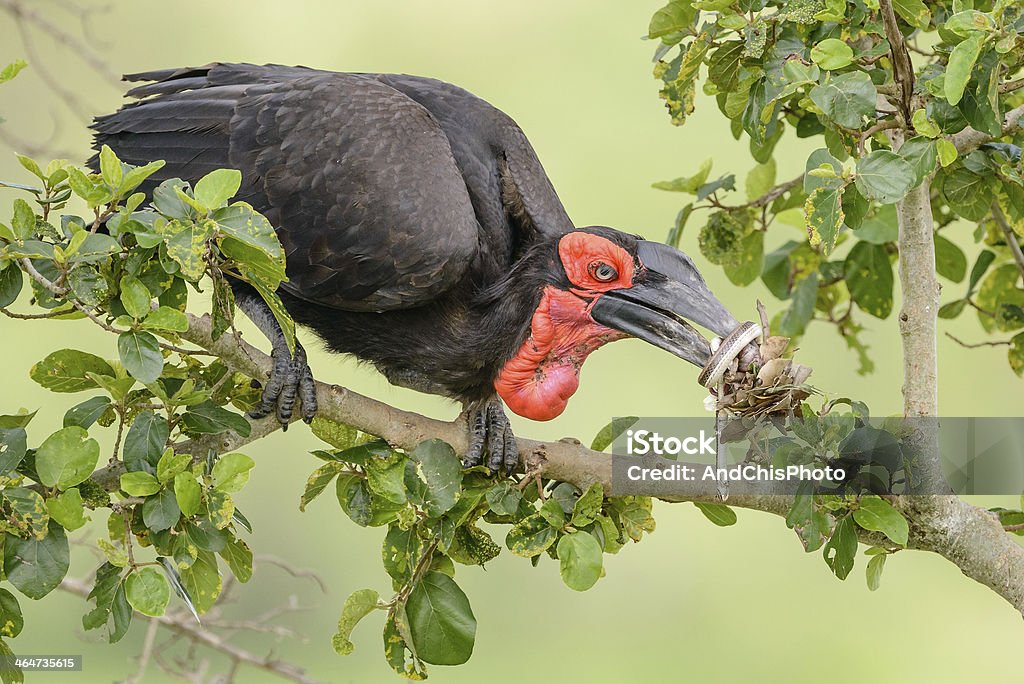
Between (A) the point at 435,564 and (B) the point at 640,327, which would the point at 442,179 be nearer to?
(B) the point at 640,327

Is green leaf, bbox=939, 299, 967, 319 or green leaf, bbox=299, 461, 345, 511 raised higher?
green leaf, bbox=939, 299, 967, 319

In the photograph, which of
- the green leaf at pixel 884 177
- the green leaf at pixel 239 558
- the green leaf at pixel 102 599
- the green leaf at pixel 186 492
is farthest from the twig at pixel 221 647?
the green leaf at pixel 884 177

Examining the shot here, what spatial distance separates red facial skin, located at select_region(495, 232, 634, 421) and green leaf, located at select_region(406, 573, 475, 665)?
0.52 meters

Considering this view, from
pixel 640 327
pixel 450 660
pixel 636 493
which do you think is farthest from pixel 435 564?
pixel 640 327

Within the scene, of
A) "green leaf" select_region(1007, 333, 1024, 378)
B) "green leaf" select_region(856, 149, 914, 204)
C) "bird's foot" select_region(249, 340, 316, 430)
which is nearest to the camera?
"green leaf" select_region(856, 149, 914, 204)

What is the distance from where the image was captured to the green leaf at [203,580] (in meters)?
1.68

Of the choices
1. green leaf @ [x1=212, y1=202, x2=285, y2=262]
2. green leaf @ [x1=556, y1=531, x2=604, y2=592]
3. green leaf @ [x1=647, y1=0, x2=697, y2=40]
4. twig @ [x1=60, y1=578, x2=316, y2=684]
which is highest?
green leaf @ [x1=647, y1=0, x2=697, y2=40]

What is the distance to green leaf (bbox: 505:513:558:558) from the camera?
171cm

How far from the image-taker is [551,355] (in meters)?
2.17

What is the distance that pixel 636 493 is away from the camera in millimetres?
1823

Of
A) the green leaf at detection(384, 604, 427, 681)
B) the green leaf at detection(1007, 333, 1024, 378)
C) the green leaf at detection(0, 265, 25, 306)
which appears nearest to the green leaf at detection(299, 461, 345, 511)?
the green leaf at detection(384, 604, 427, 681)

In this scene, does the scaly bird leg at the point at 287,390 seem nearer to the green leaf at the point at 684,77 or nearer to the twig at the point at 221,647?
the twig at the point at 221,647

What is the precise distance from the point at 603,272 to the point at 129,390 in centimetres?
88

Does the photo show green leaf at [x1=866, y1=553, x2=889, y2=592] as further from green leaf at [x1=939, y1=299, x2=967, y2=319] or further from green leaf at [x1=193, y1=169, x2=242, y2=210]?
green leaf at [x1=193, y1=169, x2=242, y2=210]
